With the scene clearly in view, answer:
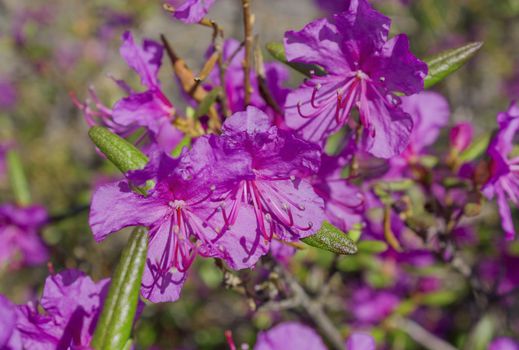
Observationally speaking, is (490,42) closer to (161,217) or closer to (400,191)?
(400,191)

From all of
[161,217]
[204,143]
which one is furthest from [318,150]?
[161,217]

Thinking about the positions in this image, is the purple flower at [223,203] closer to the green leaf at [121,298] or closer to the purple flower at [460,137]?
the green leaf at [121,298]

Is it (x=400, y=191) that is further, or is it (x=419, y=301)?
(x=419, y=301)

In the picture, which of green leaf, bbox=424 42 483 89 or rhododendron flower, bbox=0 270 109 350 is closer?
rhododendron flower, bbox=0 270 109 350

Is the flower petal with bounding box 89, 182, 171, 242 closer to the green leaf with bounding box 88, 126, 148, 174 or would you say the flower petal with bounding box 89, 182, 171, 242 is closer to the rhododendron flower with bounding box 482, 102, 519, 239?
the green leaf with bounding box 88, 126, 148, 174

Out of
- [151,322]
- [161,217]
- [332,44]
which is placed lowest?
[151,322]

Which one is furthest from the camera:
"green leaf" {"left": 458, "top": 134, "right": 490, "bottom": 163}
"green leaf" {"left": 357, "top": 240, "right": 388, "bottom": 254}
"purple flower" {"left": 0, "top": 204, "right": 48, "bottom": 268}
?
"purple flower" {"left": 0, "top": 204, "right": 48, "bottom": 268}

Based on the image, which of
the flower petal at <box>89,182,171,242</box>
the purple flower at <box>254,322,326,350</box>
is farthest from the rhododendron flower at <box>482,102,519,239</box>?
the flower petal at <box>89,182,171,242</box>
